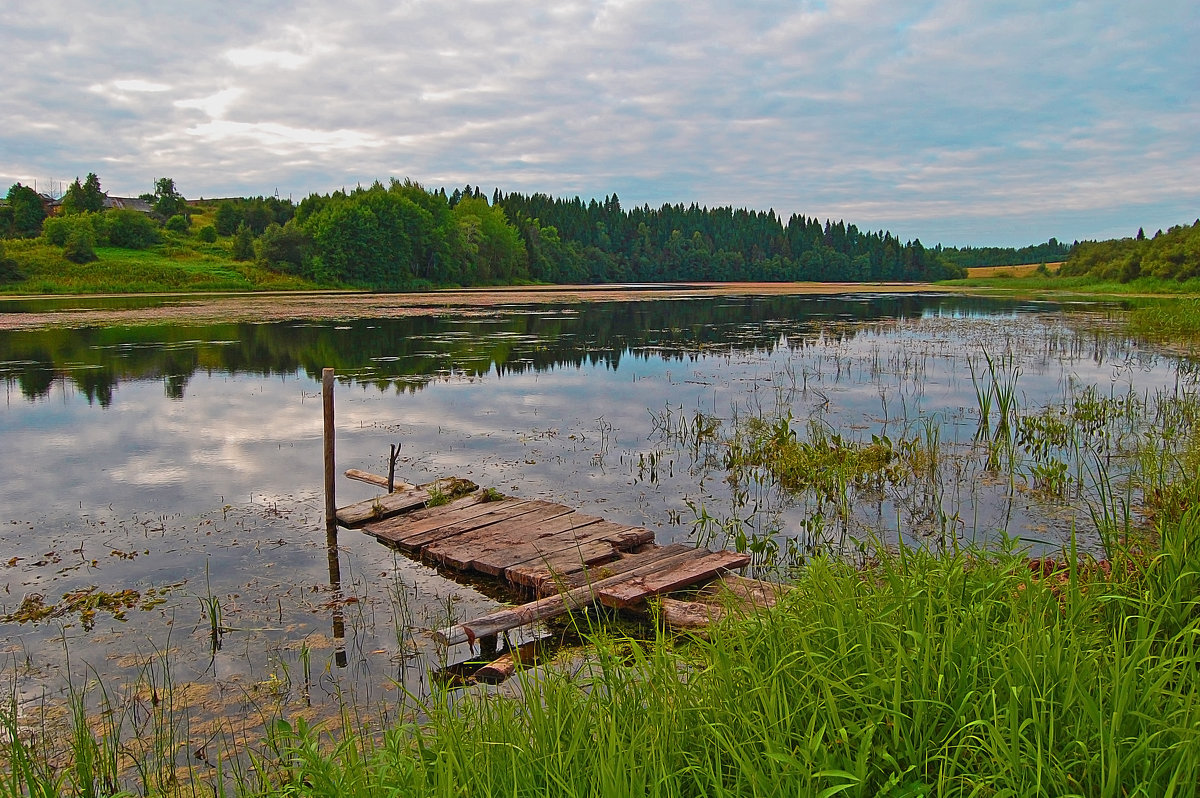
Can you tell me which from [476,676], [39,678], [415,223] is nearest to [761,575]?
[476,676]

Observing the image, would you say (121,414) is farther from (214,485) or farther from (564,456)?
(564,456)

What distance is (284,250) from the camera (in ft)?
244

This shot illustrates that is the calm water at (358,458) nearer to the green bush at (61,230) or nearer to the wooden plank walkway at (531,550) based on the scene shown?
the wooden plank walkway at (531,550)

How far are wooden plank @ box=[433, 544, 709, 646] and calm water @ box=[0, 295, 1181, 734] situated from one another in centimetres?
26

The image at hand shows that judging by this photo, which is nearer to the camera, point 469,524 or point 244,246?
point 469,524

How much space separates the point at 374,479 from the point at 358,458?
1.82 metres

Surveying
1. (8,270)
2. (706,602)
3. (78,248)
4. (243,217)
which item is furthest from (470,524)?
(243,217)

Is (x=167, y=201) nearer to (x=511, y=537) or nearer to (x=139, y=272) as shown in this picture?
(x=139, y=272)

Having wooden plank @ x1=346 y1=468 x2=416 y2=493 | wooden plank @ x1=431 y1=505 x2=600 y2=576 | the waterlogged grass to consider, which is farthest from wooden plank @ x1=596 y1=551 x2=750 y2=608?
the waterlogged grass

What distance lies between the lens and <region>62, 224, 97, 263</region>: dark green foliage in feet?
211

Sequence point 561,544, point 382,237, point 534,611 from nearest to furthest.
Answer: point 534,611
point 561,544
point 382,237

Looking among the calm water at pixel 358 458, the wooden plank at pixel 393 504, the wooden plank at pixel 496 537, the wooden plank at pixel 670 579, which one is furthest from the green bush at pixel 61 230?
the wooden plank at pixel 670 579

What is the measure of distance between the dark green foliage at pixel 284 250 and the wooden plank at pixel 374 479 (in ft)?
227

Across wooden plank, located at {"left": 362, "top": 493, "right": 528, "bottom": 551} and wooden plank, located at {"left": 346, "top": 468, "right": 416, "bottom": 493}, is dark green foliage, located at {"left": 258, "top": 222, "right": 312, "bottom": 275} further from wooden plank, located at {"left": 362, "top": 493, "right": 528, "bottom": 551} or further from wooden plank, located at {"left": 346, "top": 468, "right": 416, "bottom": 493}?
wooden plank, located at {"left": 362, "top": 493, "right": 528, "bottom": 551}
